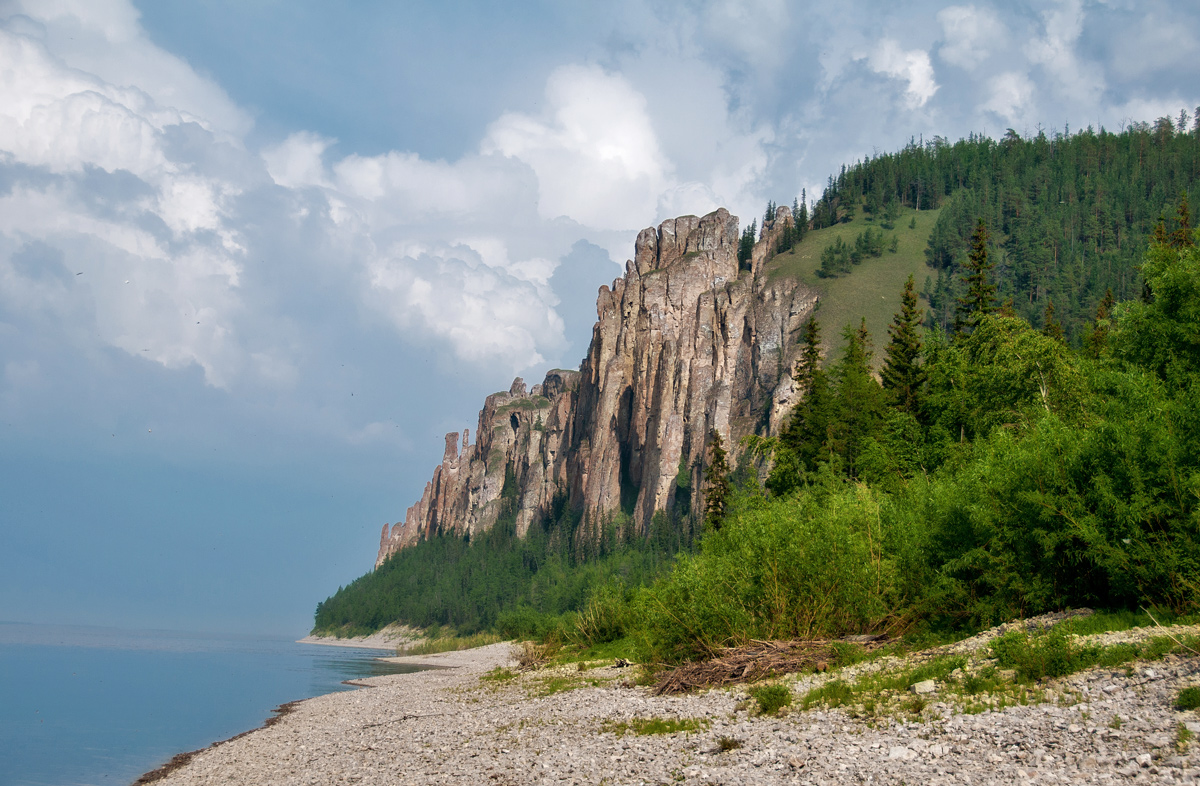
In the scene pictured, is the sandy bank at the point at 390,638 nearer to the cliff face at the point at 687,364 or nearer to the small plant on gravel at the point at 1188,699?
the cliff face at the point at 687,364

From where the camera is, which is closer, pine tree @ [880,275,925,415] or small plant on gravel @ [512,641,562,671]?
small plant on gravel @ [512,641,562,671]

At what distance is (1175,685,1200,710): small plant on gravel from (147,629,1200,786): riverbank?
0.19 m

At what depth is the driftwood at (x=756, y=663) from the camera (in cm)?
2130

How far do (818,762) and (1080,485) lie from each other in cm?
1048

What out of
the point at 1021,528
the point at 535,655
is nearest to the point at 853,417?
the point at 535,655

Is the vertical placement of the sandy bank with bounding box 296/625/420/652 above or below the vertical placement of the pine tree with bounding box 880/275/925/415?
below

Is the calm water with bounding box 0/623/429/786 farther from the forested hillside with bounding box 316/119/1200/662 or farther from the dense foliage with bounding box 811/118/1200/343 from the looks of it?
the dense foliage with bounding box 811/118/1200/343

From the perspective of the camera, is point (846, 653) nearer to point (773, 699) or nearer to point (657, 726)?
point (773, 699)

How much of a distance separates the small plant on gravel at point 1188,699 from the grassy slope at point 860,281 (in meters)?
119

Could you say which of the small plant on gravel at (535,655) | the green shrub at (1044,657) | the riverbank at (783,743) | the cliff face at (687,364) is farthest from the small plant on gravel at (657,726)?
the cliff face at (687,364)

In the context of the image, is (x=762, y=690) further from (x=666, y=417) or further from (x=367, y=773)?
A: (x=666, y=417)

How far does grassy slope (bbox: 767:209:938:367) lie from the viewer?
474 feet

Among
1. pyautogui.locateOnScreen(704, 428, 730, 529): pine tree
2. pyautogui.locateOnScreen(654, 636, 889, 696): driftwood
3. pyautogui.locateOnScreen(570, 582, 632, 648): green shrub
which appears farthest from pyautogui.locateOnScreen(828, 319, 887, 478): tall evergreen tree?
pyautogui.locateOnScreen(654, 636, 889, 696): driftwood

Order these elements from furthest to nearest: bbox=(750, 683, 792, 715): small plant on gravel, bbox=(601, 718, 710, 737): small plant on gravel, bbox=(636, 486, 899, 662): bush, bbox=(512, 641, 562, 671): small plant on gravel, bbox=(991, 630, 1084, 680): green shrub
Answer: bbox=(512, 641, 562, 671): small plant on gravel, bbox=(636, 486, 899, 662): bush, bbox=(601, 718, 710, 737): small plant on gravel, bbox=(750, 683, 792, 715): small plant on gravel, bbox=(991, 630, 1084, 680): green shrub
